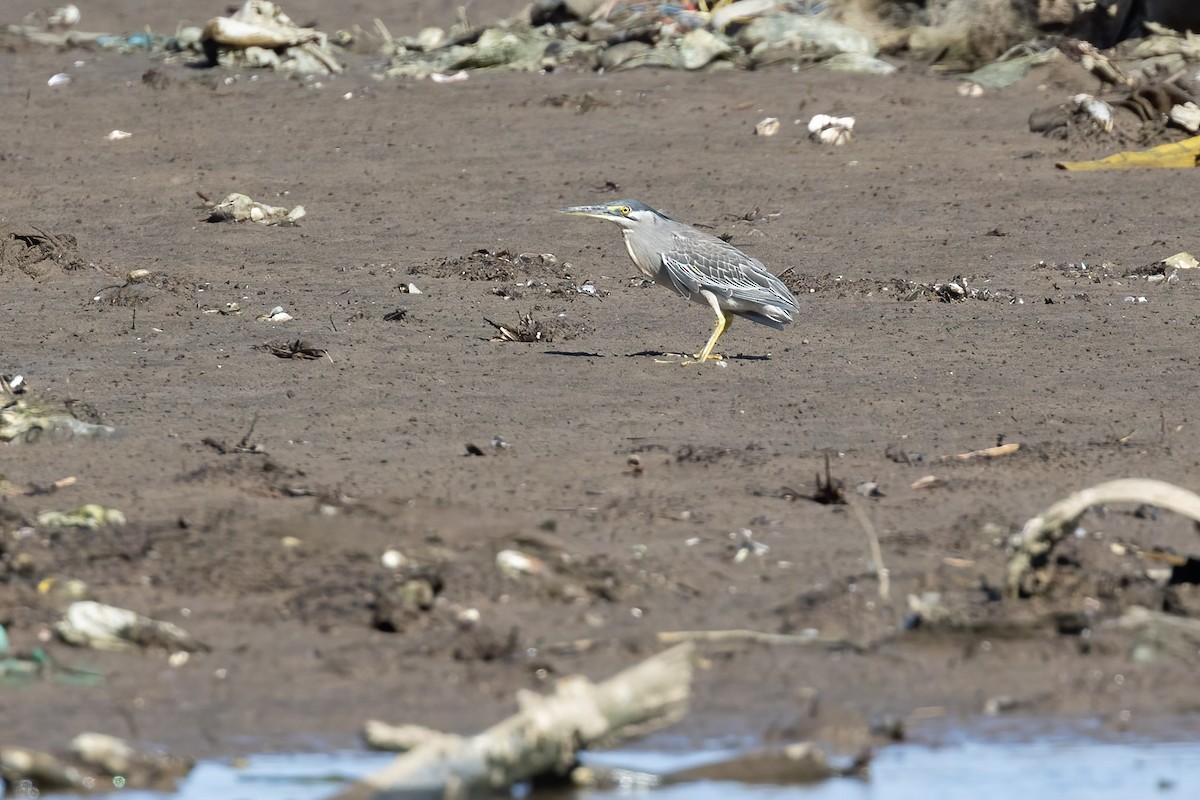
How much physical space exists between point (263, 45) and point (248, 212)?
468cm

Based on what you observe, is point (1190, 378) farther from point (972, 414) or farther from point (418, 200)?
point (418, 200)

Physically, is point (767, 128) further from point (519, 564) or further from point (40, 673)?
point (40, 673)

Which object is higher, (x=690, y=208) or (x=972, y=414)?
(x=972, y=414)

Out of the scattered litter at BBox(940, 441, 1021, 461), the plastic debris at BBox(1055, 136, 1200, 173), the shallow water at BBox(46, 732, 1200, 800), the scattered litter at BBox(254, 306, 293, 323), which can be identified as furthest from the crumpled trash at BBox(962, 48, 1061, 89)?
the shallow water at BBox(46, 732, 1200, 800)

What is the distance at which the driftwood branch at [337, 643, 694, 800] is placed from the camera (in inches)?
161

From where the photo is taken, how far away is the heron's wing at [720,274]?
351 inches

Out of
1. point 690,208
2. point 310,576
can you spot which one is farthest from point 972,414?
point 690,208

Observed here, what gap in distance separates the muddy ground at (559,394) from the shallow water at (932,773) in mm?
146

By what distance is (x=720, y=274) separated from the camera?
29.3ft

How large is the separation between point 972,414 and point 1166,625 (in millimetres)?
2863

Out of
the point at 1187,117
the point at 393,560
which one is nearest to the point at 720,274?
the point at 393,560

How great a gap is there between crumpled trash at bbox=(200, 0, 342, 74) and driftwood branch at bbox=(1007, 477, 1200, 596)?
12198mm

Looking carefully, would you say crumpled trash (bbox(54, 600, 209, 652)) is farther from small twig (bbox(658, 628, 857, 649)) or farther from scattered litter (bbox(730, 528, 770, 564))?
scattered litter (bbox(730, 528, 770, 564))

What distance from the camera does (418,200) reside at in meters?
13.0
